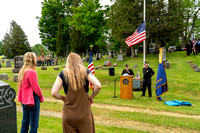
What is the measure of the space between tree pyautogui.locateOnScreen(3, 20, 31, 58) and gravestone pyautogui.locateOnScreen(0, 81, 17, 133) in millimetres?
53273

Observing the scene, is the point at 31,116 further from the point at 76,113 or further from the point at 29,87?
the point at 76,113

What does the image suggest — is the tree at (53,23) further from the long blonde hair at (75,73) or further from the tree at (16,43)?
the long blonde hair at (75,73)

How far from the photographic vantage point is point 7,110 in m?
3.61

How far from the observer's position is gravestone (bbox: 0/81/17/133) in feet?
11.5

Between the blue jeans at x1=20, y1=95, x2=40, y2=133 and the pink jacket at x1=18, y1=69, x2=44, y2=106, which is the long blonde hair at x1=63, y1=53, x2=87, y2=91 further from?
the blue jeans at x1=20, y1=95, x2=40, y2=133

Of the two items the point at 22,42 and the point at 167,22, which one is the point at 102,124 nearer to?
the point at 167,22

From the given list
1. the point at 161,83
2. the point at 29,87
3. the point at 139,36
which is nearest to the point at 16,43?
the point at 139,36

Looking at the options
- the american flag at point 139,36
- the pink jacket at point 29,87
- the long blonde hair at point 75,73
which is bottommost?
the pink jacket at point 29,87

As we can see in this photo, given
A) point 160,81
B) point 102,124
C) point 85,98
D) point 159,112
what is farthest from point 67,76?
point 160,81

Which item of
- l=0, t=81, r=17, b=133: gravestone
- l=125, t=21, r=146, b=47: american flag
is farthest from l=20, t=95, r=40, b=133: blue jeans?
l=125, t=21, r=146, b=47: american flag

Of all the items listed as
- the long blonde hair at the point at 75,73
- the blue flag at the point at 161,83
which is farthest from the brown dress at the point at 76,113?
the blue flag at the point at 161,83

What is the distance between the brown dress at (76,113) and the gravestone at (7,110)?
1.45 meters

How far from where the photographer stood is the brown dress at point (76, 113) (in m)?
2.90

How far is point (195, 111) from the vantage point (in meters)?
8.06
